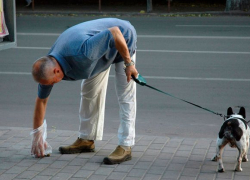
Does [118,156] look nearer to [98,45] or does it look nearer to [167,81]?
[98,45]

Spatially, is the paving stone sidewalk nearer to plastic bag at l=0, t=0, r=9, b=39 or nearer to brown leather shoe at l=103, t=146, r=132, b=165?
brown leather shoe at l=103, t=146, r=132, b=165

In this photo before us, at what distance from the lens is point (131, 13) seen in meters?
21.2

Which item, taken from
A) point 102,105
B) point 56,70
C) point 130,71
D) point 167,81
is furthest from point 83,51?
point 167,81

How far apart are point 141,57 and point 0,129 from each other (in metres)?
5.78

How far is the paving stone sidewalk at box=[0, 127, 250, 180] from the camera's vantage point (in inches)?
200

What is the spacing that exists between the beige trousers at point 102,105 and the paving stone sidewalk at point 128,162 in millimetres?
244

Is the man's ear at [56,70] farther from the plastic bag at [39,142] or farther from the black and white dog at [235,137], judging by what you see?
the black and white dog at [235,137]

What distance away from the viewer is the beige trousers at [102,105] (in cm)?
552

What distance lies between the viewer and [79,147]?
229 inches

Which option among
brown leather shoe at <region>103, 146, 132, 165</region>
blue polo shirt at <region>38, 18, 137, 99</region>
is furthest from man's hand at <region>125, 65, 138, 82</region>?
brown leather shoe at <region>103, 146, 132, 165</region>

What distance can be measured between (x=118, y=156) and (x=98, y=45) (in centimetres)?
127

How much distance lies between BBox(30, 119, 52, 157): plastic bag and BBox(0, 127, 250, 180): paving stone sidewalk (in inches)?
3.1

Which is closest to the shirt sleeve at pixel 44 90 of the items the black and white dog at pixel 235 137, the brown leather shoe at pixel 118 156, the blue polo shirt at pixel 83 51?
the blue polo shirt at pixel 83 51

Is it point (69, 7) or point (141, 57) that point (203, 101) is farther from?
point (69, 7)
